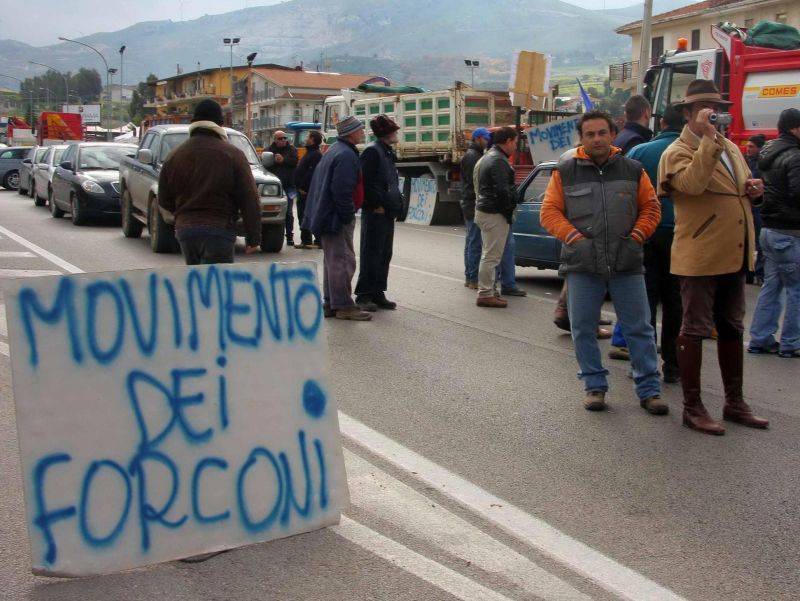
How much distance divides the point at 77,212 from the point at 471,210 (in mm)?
9912

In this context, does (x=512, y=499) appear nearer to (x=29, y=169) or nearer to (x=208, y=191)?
(x=208, y=191)

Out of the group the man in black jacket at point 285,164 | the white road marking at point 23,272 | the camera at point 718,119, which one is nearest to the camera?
the camera at point 718,119

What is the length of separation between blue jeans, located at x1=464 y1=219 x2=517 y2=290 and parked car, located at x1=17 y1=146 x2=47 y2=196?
1939 cm

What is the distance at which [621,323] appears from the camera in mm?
6418

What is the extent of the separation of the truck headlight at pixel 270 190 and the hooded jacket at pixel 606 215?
31.2ft

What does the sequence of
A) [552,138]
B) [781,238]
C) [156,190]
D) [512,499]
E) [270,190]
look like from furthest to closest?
[552,138] → [270,190] → [156,190] → [781,238] → [512,499]

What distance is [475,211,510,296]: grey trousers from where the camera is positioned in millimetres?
10617

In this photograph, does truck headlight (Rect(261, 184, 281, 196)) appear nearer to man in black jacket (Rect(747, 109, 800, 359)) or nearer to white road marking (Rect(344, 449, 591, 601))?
man in black jacket (Rect(747, 109, 800, 359))

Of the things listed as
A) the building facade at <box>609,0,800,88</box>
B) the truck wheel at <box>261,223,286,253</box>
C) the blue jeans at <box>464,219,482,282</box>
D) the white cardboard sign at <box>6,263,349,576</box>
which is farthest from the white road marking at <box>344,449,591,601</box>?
the building facade at <box>609,0,800,88</box>

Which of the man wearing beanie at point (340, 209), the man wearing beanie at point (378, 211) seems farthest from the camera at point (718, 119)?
the man wearing beanie at point (378, 211)

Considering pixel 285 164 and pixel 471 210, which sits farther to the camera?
pixel 285 164

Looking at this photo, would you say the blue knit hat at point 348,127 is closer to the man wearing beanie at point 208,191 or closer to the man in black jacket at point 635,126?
the man in black jacket at point 635,126

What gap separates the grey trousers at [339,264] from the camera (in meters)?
9.46

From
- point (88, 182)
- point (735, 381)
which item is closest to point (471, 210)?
point (735, 381)
